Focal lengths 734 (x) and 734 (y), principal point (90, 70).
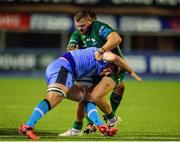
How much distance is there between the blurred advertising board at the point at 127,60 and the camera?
26484 millimetres

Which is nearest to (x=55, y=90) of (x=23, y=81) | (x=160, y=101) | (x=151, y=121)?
(x=151, y=121)

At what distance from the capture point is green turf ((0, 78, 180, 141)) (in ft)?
35.4

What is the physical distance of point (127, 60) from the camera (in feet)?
88.1

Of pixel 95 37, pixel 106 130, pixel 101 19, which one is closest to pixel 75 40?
pixel 95 37

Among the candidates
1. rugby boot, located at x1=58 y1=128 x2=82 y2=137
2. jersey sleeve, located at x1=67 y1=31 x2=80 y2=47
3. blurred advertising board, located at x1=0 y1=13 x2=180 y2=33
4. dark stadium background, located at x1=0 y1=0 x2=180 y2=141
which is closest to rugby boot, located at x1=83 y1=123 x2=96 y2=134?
rugby boot, located at x1=58 y1=128 x2=82 y2=137

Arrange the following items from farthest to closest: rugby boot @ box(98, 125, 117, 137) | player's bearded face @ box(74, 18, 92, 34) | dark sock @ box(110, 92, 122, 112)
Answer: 1. dark sock @ box(110, 92, 122, 112)
2. player's bearded face @ box(74, 18, 92, 34)
3. rugby boot @ box(98, 125, 117, 137)

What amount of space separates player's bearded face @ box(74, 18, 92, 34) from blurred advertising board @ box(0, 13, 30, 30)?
52.7ft

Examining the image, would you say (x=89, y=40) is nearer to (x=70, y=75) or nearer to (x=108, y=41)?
(x=108, y=41)

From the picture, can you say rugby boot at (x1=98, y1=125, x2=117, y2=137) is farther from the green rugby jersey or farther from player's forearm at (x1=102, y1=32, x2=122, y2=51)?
the green rugby jersey

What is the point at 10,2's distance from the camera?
25.7 metres

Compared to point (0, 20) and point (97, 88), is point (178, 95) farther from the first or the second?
point (97, 88)

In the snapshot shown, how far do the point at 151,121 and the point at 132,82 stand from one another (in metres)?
12.9

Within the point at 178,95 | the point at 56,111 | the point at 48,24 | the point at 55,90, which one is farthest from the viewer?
the point at 48,24

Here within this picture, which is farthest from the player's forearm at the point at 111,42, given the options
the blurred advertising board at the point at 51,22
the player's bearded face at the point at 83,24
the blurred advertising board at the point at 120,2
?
the blurred advertising board at the point at 51,22
